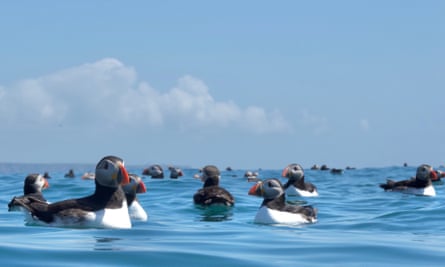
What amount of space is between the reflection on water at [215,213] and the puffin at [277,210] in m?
1.18

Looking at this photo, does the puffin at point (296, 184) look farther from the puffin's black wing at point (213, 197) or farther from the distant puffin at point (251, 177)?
the distant puffin at point (251, 177)

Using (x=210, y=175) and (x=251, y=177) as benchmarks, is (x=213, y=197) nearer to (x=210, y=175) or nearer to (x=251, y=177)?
(x=210, y=175)

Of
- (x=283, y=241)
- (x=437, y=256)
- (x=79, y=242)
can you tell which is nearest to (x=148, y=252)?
(x=79, y=242)

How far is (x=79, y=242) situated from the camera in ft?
40.4

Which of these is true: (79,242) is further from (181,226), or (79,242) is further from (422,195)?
(422,195)

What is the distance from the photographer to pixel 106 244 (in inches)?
476

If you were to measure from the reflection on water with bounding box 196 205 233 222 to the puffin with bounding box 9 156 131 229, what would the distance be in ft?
→ 14.0

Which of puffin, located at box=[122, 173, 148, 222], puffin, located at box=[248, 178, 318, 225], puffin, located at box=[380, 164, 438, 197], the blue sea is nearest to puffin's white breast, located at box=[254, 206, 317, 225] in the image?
puffin, located at box=[248, 178, 318, 225]

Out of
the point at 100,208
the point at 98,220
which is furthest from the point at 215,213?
the point at 98,220

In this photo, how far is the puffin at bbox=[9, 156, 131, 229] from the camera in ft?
49.0

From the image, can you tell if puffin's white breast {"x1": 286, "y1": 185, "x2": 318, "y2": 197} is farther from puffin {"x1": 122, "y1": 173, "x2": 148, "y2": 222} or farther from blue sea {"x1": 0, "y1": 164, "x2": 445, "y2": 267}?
puffin {"x1": 122, "y1": 173, "x2": 148, "y2": 222}

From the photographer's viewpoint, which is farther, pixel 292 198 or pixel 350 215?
pixel 292 198

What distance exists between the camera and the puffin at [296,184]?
2998 cm

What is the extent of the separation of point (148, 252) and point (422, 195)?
73.5 ft
